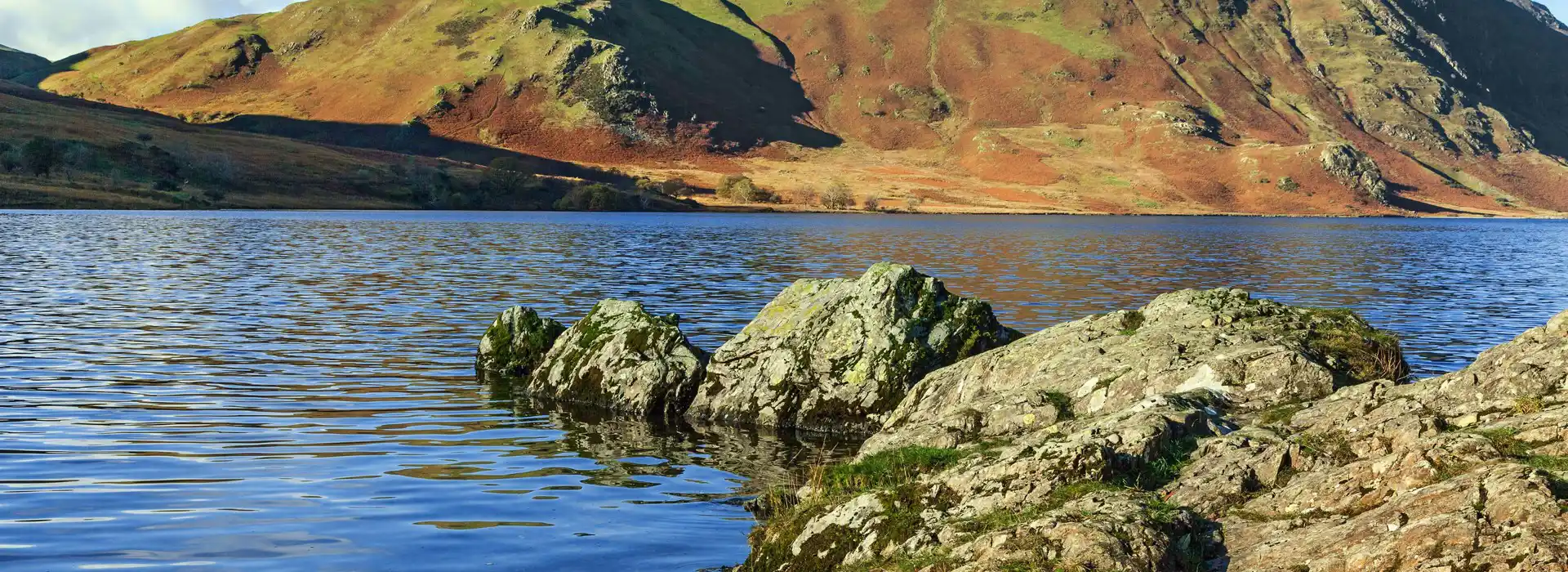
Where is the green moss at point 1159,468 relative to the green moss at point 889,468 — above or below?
above

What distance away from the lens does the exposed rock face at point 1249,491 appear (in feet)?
32.3

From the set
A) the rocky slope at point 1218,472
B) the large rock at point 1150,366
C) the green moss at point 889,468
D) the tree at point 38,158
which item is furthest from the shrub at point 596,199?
the green moss at point 889,468

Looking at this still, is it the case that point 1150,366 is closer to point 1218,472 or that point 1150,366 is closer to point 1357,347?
point 1357,347

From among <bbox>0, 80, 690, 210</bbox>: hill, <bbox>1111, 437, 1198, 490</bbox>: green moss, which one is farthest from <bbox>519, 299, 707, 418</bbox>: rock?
<bbox>0, 80, 690, 210</bbox>: hill

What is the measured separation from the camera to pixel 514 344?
96.3 ft

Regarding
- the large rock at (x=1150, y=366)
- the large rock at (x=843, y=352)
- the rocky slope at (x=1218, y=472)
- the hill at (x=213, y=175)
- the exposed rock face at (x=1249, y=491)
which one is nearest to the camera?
the exposed rock face at (x=1249, y=491)

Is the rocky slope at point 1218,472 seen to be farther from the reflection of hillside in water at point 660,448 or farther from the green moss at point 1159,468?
the reflection of hillside in water at point 660,448

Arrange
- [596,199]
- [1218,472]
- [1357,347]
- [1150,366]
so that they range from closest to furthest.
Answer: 1. [1218,472]
2. [1150,366]
3. [1357,347]
4. [596,199]

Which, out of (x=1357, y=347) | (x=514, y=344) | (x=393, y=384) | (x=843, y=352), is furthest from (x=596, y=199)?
(x=1357, y=347)

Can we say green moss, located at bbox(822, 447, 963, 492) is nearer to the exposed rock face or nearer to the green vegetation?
the exposed rock face

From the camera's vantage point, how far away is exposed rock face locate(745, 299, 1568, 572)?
9.85 metres

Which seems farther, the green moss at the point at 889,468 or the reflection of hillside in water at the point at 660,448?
the reflection of hillside in water at the point at 660,448

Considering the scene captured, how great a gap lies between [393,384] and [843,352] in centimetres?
1002

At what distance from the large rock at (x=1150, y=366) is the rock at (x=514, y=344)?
10890 mm
